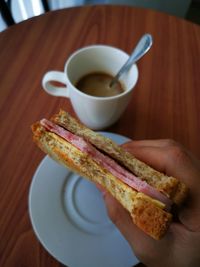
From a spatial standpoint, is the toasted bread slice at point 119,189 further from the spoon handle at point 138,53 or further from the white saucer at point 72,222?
the spoon handle at point 138,53

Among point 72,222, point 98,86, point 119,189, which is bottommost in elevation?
point 72,222

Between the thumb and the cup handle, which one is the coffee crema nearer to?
the cup handle

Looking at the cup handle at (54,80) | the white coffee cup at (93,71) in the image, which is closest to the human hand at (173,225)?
the white coffee cup at (93,71)

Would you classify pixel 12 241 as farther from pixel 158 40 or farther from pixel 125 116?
pixel 158 40

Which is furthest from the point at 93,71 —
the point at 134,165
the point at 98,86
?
the point at 134,165

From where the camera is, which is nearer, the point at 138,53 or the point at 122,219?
the point at 122,219

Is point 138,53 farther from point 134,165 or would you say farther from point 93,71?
point 134,165

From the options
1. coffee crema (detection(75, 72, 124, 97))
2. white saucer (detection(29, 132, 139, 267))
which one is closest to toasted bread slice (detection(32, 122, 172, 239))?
white saucer (detection(29, 132, 139, 267))
